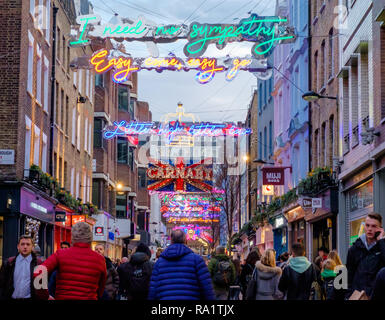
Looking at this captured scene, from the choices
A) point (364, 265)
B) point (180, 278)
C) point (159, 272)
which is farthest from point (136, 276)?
point (364, 265)

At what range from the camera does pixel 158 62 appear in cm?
2791

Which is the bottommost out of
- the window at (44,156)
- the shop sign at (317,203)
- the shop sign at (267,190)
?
the shop sign at (317,203)

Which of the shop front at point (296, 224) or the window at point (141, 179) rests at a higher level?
the window at point (141, 179)

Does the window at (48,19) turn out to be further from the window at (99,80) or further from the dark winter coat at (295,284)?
the dark winter coat at (295,284)

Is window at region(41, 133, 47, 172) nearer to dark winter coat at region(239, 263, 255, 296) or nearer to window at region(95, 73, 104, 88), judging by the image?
dark winter coat at region(239, 263, 255, 296)

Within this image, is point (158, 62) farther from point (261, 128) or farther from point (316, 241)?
point (261, 128)

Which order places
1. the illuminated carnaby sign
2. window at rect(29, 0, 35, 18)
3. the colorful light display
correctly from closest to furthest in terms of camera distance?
the illuminated carnaby sign
window at rect(29, 0, 35, 18)
the colorful light display

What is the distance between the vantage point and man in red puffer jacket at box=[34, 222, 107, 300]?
8898 millimetres

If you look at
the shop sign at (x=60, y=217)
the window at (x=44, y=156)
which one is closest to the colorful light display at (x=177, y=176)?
the shop sign at (x=60, y=217)

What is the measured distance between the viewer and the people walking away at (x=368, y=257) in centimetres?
941

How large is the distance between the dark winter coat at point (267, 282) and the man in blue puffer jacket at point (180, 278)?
12.6 ft

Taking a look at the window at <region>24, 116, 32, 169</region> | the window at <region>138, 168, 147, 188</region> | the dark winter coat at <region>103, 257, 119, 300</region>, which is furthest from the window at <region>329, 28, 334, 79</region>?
the window at <region>138, 168, 147, 188</region>

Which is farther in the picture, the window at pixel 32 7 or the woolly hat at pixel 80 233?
the window at pixel 32 7

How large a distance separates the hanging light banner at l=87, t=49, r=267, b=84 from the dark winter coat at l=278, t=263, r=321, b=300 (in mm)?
15458
